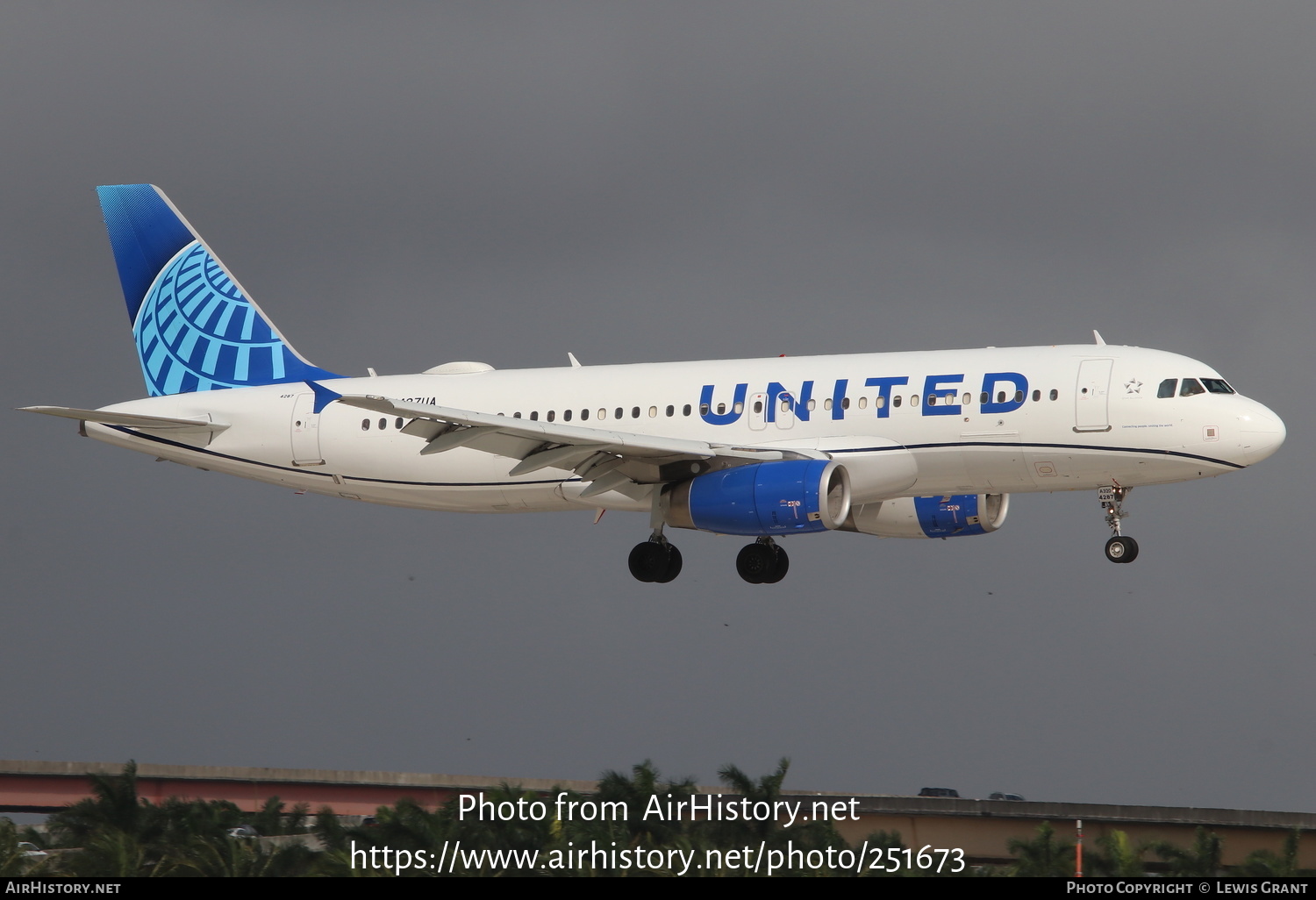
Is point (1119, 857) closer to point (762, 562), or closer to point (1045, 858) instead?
point (1045, 858)

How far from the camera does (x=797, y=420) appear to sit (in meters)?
42.1

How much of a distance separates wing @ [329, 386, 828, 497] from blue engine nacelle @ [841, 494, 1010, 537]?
6.00 metres

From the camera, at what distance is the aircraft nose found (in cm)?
3947

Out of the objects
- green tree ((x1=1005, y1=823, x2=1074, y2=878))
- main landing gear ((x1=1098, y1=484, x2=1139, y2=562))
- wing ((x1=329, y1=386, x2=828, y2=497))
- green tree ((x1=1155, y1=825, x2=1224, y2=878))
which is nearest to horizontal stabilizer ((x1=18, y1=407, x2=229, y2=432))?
wing ((x1=329, y1=386, x2=828, y2=497))

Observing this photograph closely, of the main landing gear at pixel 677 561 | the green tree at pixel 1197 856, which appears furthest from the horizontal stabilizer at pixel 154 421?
the green tree at pixel 1197 856

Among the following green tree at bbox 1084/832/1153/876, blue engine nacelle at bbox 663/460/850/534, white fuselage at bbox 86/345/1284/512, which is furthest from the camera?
green tree at bbox 1084/832/1153/876

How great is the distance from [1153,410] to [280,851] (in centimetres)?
2533

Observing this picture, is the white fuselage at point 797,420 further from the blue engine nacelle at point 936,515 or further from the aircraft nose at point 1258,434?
the blue engine nacelle at point 936,515

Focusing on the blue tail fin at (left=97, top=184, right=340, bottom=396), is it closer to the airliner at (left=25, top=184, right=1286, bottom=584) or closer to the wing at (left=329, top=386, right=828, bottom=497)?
the airliner at (left=25, top=184, right=1286, bottom=584)

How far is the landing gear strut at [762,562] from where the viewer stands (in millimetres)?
45500

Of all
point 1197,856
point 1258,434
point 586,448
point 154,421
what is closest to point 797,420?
point 586,448

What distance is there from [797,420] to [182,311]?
2012 centimetres

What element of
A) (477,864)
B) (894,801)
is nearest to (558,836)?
(477,864)

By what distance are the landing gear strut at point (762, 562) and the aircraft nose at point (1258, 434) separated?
12.2 meters
